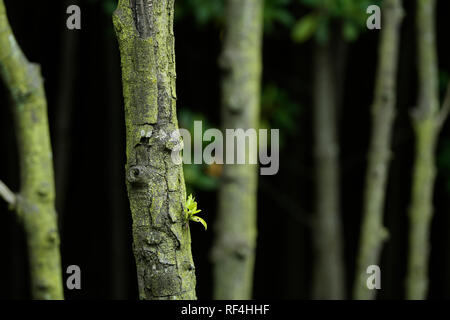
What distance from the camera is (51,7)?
12.3 ft

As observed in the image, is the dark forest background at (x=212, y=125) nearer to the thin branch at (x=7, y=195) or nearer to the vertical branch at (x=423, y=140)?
the vertical branch at (x=423, y=140)

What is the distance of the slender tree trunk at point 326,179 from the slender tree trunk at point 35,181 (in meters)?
1.76

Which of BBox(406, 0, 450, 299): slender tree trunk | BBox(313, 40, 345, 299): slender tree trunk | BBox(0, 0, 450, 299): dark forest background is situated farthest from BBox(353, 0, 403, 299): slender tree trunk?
BBox(0, 0, 450, 299): dark forest background

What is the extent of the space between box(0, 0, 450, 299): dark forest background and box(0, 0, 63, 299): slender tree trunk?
5.66 ft

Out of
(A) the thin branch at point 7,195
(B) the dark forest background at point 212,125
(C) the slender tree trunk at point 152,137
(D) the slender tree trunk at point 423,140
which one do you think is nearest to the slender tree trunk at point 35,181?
(A) the thin branch at point 7,195

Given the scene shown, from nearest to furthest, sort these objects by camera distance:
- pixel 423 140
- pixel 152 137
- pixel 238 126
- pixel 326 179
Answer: pixel 152 137 → pixel 238 126 → pixel 423 140 → pixel 326 179

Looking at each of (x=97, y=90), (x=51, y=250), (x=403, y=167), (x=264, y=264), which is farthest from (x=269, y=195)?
(x=51, y=250)

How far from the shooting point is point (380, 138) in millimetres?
2355

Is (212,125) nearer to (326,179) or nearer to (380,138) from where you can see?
(326,179)

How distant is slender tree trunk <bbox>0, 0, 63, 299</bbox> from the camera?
1.69 metres

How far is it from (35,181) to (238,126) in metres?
0.82

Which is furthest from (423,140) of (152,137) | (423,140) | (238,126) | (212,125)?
(152,137)
